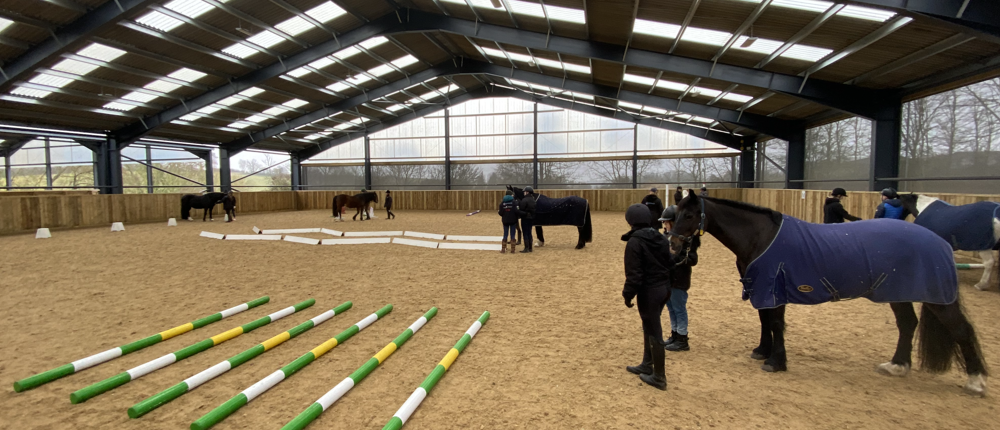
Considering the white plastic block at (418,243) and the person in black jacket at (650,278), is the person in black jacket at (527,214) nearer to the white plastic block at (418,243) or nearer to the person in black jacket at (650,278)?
the white plastic block at (418,243)

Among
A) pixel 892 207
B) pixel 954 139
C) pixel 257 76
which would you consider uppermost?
pixel 257 76

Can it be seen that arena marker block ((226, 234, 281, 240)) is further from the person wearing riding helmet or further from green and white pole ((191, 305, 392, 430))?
the person wearing riding helmet

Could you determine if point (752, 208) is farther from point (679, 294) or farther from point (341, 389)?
point (341, 389)

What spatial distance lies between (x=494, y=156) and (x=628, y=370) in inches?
892

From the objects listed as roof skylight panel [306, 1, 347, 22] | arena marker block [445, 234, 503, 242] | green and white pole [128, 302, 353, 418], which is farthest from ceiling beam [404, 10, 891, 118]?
green and white pole [128, 302, 353, 418]

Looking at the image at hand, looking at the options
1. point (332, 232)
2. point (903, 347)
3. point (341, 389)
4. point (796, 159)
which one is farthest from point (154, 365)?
point (796, 159)

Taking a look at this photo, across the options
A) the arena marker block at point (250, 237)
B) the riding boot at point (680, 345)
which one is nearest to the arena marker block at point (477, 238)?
the arena marker block at point (250, 237)

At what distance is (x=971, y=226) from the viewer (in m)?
5.20

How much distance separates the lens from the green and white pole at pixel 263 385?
91.9 inches

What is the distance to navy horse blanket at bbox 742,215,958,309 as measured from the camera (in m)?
2.76

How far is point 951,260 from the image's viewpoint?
279 cm

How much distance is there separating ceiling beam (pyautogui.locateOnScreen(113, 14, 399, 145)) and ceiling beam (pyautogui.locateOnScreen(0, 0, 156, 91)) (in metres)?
5.17

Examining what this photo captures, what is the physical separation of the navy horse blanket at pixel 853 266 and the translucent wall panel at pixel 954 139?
9.33m

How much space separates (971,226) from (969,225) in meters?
0.03
